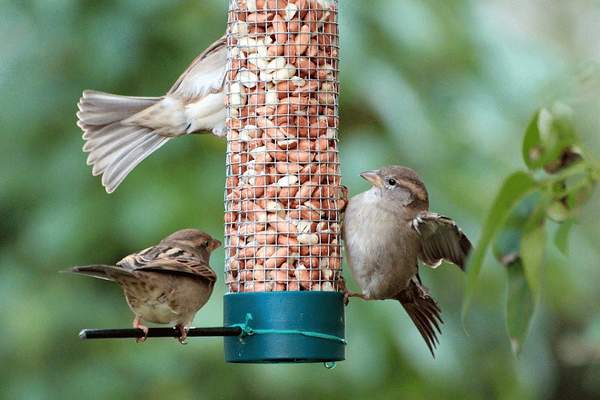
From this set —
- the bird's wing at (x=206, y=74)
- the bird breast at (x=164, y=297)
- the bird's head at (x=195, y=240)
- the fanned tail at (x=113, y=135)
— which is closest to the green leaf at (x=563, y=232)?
the bird breast at (x=164, y=297)

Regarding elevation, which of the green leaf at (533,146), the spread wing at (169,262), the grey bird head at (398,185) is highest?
the grey bird head at (398,185)

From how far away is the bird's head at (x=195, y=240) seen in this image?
151 inches

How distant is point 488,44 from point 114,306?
82.8 inches

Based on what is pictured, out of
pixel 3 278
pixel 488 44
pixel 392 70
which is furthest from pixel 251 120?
pixel 3 278

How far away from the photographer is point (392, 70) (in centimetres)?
451

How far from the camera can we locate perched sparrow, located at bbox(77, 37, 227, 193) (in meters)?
4.09

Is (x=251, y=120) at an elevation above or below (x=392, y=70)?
below

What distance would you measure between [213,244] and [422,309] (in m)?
0.88

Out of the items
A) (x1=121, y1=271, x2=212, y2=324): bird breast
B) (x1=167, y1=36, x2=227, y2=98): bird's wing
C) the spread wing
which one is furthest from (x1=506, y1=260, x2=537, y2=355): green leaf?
(x1=167, y1=36, x2=227, y2=98): bird's wing

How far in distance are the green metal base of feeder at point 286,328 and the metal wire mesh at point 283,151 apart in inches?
4.7

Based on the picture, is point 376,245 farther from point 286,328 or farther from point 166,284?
point 166,284

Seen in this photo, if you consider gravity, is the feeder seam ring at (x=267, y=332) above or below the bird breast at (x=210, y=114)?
below

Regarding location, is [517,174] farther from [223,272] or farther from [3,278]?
[3,278]

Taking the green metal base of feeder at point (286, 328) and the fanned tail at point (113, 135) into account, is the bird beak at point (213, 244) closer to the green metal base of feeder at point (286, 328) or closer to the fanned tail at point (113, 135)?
the green metal base of feeder at point (286, 328)
